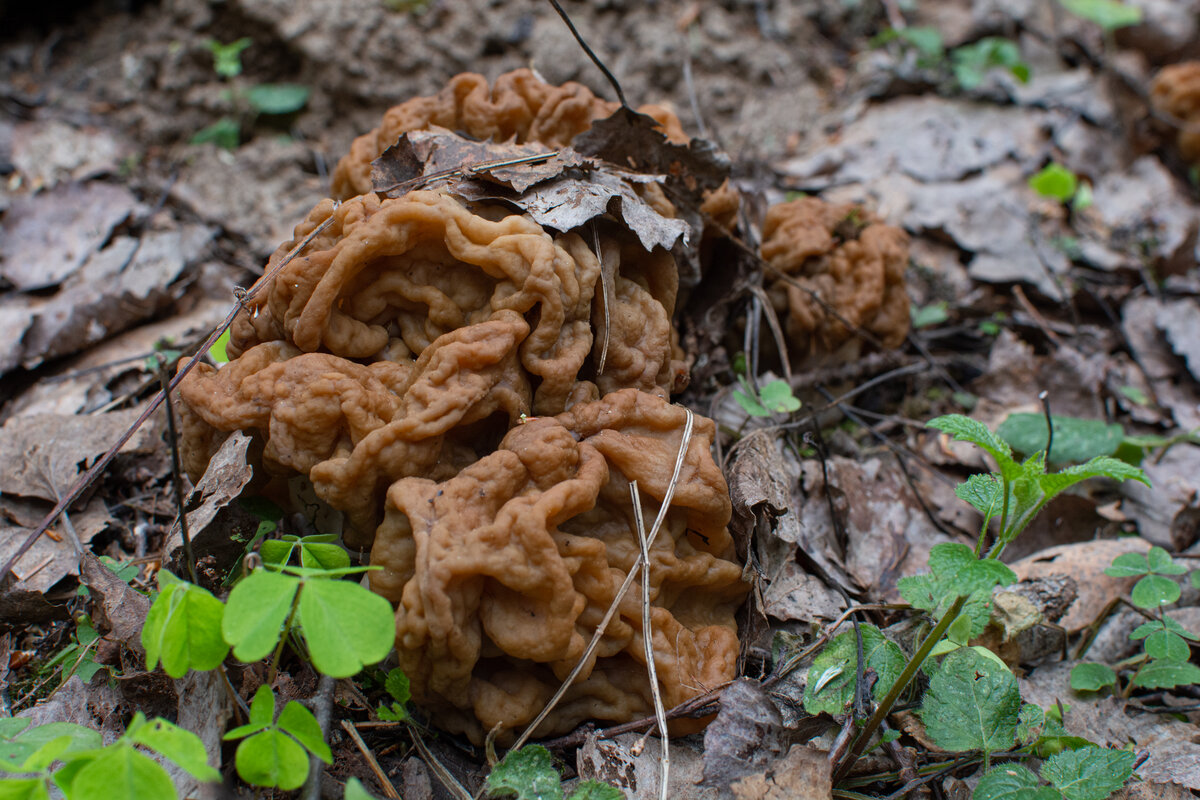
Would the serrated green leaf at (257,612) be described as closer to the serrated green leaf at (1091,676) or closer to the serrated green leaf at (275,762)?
the serrated green leaf at (275,762)

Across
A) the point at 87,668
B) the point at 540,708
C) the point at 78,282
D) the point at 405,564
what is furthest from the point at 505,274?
the point at 78,282

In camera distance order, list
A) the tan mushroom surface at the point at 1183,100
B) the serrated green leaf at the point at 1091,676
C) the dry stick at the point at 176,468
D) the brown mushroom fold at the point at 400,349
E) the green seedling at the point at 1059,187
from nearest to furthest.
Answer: the dry stick at the point at 176,468
the brown mushroom fold at the point at 400,349
the serrated green leaf at the point at 1091,676
the green seedling at the point at 1059,187
the tan mushroom surface at the point at 1183,100

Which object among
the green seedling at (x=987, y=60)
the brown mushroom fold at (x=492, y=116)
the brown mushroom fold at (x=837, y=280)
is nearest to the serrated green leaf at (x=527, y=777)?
the brown mushroom fold at (x=492, y=116)

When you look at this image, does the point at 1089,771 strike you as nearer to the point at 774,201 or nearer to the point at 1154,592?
the point at 1154,592

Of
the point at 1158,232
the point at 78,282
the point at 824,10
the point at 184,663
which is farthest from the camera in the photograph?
the point at 824,10

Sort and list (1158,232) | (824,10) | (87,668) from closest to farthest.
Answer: (87,668)
(1158,232)
(824,10)

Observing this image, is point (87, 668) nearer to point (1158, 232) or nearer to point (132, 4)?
point (132, 4)
